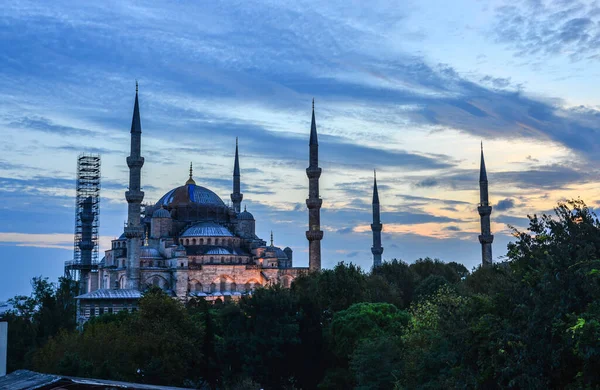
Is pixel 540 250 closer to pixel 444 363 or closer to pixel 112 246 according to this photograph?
pixel 444 363

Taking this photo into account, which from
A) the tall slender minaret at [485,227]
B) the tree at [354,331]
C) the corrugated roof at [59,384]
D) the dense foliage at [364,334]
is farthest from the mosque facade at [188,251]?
the corrugated roof at [59,384]

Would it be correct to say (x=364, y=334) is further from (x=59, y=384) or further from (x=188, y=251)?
(x=188, y=251)

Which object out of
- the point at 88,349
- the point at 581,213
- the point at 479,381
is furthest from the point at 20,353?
the point at 581,213

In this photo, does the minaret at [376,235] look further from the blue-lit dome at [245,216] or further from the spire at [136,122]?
the spire at [136,122]

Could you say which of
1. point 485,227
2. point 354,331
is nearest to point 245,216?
point 485,227

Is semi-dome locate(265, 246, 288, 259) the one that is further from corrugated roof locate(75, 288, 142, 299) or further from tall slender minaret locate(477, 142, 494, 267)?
tall slender minaret locate(477, 142, 494, 267)

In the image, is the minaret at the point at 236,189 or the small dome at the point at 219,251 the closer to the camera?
the small dome at the point at 219,251

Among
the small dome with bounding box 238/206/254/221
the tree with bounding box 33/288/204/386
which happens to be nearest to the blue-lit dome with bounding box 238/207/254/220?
the small dome with bounding box 238/206/254/221
